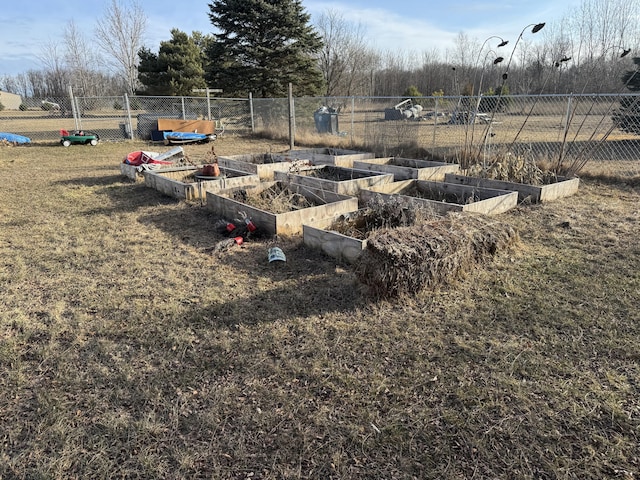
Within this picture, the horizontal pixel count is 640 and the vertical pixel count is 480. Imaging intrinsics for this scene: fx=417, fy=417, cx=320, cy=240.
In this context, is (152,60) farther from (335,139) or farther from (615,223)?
(615,223)

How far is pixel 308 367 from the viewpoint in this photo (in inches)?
99.9

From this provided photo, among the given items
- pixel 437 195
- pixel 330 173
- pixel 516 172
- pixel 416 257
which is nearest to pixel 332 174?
pixel 330 173

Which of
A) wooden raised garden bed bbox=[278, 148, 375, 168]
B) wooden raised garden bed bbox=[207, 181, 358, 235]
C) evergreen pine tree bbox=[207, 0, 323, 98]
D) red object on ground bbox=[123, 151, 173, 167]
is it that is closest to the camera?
wooden raised garden bed bbox=[207, 181, 358, 235]

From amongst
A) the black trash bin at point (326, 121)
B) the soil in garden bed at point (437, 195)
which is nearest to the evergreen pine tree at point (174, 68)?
the black trash bin at point (326, 121)

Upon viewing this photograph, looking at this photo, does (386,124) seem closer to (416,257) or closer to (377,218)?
(377,218)

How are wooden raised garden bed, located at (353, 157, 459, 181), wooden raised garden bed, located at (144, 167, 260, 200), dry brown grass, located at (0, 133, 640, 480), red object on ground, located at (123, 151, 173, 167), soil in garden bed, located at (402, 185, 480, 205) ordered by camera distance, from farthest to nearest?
red object on ground, located at (123, 151, 173, 167) < wooden raised garden bed, located at (353, 157, 459, 181) < wooden raised garden bed, located at (144, 167, 260, 200) < soil in garden bed, located at (402, 185, 480, 205) < dry brown grass, located at (0, 133, 640, 480)

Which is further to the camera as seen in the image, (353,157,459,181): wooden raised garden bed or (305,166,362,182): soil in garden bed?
(305,166,362,182): soil in garden bed

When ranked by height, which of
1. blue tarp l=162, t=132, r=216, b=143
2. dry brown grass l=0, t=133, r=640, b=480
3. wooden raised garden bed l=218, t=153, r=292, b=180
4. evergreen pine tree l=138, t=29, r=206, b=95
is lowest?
dry brown grass l=0, t=133, r=640, b=480

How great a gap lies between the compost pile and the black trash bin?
11.9 m

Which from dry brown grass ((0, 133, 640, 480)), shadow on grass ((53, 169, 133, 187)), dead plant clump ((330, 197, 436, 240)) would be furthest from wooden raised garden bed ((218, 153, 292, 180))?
dry brown grass ((0, 133, 640, 480))

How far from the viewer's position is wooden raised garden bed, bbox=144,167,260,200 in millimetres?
6559

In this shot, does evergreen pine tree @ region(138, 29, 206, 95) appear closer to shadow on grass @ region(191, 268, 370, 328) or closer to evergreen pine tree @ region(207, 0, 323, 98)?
evergreen pine tree @ region(207, 0, 323, 98)

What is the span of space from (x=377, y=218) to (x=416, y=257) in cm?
161

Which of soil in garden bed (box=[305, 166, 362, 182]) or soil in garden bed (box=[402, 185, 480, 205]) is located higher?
soil in garden bed (box=[305, 166, 362, 182])
